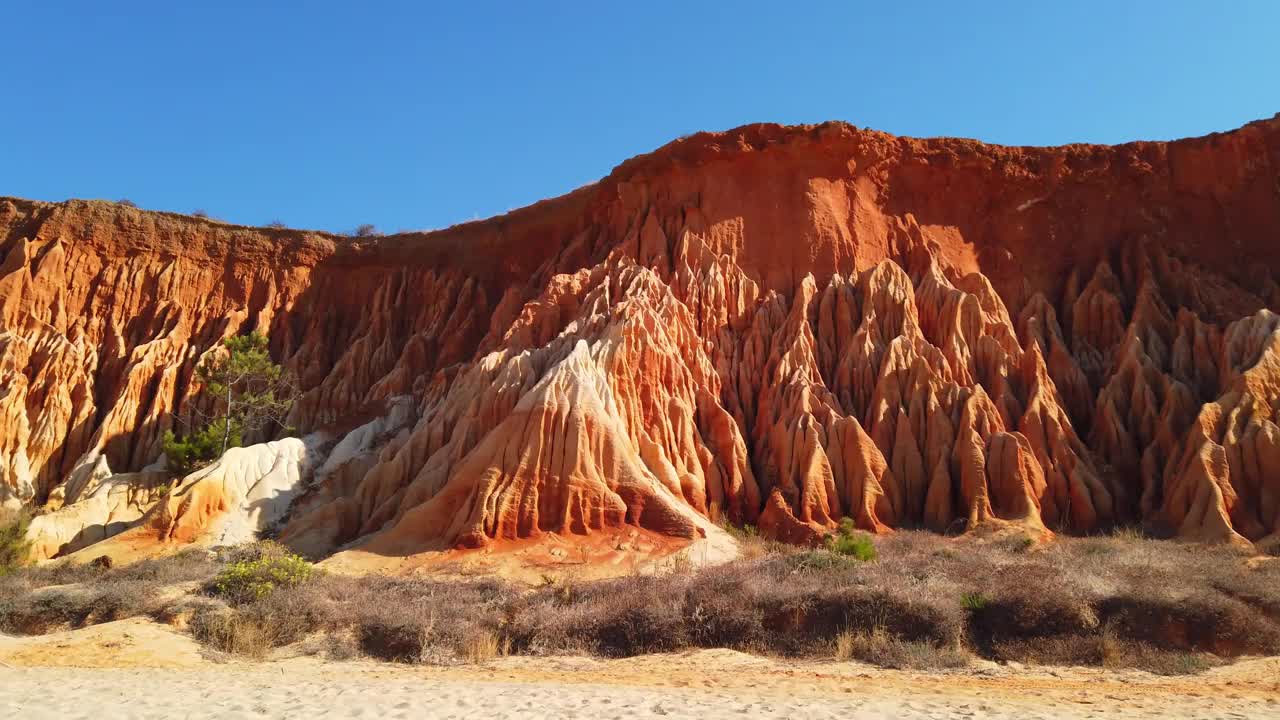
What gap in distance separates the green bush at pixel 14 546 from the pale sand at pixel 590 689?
11.1m

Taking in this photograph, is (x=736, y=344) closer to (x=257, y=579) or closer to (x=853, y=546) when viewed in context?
(x=853, y=546)

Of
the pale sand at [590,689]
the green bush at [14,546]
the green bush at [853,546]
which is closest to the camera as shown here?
the pale sand at [590,689]

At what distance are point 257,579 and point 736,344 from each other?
1696 cm

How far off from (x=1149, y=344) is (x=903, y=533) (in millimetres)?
10947

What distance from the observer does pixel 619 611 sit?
13.8 meters

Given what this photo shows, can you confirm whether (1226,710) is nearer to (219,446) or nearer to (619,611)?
(619,611)

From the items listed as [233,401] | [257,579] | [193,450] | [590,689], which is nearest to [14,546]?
[193,450]

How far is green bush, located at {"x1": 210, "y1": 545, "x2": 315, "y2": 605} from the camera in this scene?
15.3 meters

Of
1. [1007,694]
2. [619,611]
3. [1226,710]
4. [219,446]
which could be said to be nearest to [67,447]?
[219,446]

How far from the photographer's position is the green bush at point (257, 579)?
15.3 m

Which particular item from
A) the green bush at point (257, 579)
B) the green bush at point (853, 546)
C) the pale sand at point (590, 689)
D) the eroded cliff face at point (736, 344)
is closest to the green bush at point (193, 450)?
the eroded cliff face at point (736, 344)

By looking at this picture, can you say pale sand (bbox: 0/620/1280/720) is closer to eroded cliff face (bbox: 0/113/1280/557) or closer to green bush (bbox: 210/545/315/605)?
green bush (bbox: 210/545/315/605)

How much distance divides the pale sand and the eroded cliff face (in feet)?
27.4

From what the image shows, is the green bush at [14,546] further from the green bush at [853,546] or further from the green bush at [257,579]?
the green bush at [853,546]
